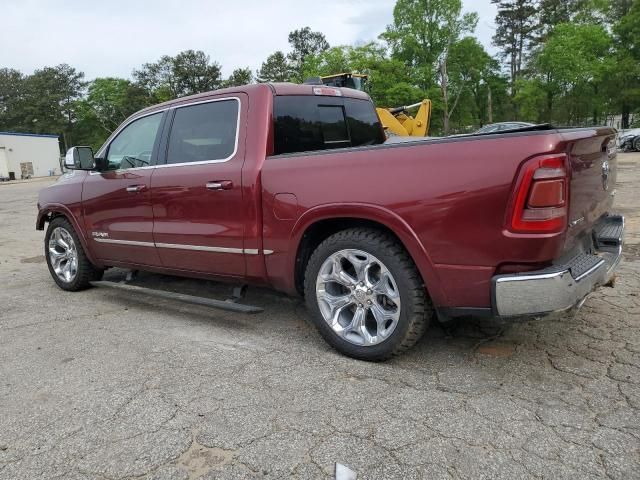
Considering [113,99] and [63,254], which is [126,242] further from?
[113,99]

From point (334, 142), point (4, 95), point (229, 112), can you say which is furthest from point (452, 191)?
point (4, 95)

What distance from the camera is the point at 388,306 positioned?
327cm

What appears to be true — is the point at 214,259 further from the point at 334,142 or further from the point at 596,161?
the point at 596,161

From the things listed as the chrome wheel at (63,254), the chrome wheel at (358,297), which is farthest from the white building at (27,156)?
the chrome wheel at (358,297)

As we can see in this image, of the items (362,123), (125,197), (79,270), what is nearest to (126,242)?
(125,197)

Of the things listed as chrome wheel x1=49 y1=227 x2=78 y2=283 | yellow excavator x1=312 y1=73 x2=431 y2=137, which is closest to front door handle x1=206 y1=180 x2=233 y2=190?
chrome wheel x1=49 y1=227 x2=78 y2=283

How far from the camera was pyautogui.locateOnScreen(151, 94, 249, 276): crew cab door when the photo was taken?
3809 millimetres

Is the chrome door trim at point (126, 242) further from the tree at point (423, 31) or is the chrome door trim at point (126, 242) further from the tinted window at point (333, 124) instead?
the tree at point (423, 31)

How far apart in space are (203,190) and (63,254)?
257cm

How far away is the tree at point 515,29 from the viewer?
57.5 metres

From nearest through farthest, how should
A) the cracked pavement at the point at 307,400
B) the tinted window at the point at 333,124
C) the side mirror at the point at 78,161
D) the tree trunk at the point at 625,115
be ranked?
the cracked pavement at the point at 307,400
the tinted window at the point at 333,124
the side mirror at the point at 78,161
the tree trunk at the point at 625,115

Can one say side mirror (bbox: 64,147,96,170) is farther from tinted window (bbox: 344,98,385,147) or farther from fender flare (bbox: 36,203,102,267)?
tinted window (bbox: 344,98,385,147)

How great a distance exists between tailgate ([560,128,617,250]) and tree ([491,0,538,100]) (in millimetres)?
59177

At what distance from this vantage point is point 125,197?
464 centimetres
